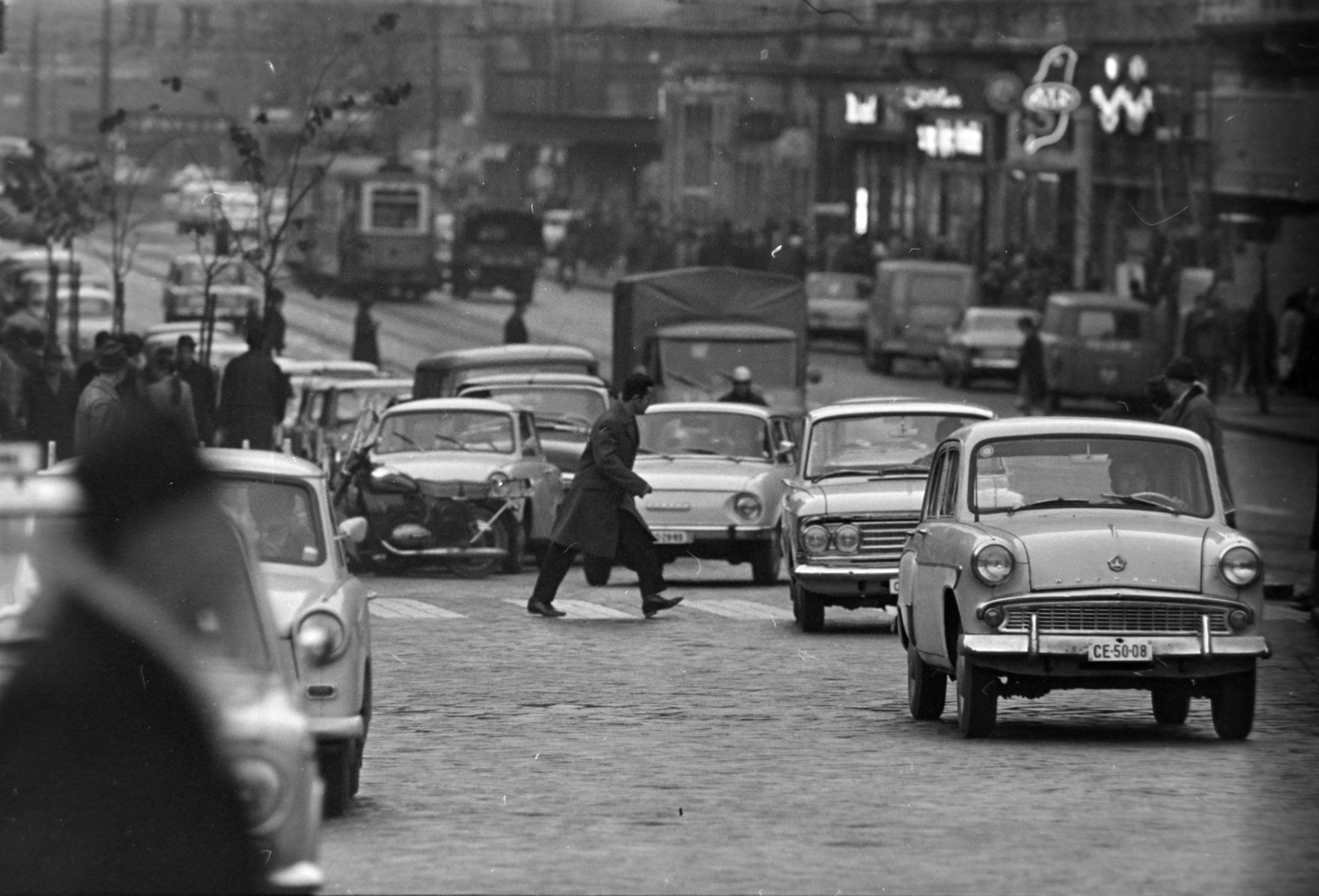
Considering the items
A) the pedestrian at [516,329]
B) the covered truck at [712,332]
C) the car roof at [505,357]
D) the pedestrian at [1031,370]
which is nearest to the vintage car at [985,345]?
the pedestrian at [1031,370]

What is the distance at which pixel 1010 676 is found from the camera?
41.8 feet

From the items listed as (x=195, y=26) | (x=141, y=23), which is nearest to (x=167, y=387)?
(x=195, y=26)

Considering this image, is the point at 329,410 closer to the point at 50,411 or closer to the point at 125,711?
the point at 50,411

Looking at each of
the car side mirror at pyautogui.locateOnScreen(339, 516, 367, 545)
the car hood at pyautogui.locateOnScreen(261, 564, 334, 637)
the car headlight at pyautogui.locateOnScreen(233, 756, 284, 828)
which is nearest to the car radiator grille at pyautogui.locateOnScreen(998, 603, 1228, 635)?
the car side mirror at pyautogui.locateOnScreen(339, 516, 367, 545)

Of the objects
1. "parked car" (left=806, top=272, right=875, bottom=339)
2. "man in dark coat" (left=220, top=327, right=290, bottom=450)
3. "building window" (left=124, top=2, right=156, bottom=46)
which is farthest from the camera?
"building window" (left=124, top=2, right=156, bottom=46)

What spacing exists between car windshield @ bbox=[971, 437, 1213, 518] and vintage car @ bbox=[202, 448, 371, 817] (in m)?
3.32

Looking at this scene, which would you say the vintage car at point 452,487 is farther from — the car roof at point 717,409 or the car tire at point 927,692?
the car tire at point 927,692

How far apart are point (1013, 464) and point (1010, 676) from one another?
3.98ft

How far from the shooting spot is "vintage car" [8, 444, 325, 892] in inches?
235

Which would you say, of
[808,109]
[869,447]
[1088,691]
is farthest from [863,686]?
[808,109]

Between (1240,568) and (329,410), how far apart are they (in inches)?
673

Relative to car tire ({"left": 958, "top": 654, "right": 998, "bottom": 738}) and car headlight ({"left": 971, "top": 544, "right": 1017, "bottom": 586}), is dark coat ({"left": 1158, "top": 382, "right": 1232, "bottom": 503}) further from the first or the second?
car headlight ({"left": 971, "top": 544, "right": 1017, "bottom": 586})

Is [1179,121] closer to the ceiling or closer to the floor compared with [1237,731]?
closer to the ceiling

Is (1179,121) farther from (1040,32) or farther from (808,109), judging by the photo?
(808,109)
